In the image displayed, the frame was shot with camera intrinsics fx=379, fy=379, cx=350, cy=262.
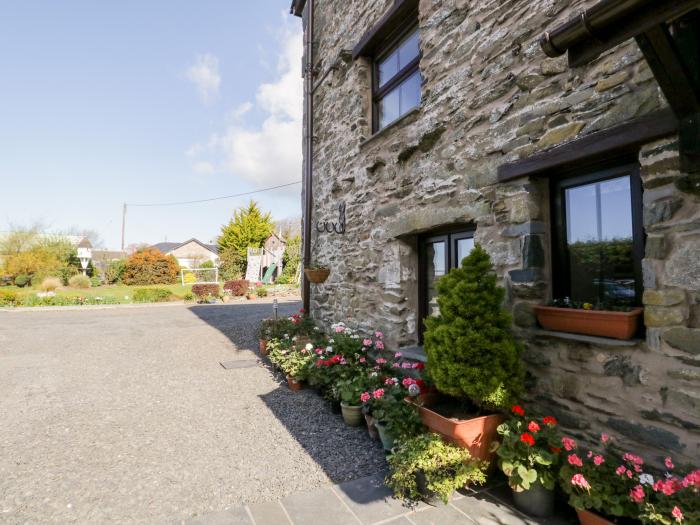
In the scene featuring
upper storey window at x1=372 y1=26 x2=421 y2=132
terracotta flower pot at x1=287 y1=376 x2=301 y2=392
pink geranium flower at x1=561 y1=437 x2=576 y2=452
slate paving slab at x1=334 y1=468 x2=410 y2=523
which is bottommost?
slate paving slab at x1=334 y1=468 x2=410 y2=523

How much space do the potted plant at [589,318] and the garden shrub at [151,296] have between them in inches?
628

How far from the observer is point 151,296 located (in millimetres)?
Answer: 15688

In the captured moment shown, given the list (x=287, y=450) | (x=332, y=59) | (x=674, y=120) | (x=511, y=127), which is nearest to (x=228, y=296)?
(x=332, y=59)

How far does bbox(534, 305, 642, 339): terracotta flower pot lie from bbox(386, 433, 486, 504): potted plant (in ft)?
3.45

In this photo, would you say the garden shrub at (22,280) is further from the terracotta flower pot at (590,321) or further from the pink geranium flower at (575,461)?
the pink geranium flower at (575,461)

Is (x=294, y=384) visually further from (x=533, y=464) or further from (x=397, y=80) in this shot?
(x=397, y=80)

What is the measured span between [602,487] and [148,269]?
984 inches

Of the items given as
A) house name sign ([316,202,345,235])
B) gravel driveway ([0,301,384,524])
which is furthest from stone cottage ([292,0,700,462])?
gravel driveway ([0,301,384,524])

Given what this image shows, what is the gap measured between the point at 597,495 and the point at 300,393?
10.6ft

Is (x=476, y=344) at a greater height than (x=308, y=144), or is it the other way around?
(x=308, y=144)

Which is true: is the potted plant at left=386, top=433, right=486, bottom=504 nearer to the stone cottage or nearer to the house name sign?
the stone cottage

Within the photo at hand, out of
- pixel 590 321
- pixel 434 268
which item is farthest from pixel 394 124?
pixel 590 321

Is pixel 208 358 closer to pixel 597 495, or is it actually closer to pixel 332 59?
pixel 332 59

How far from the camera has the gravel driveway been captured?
2.49 m
